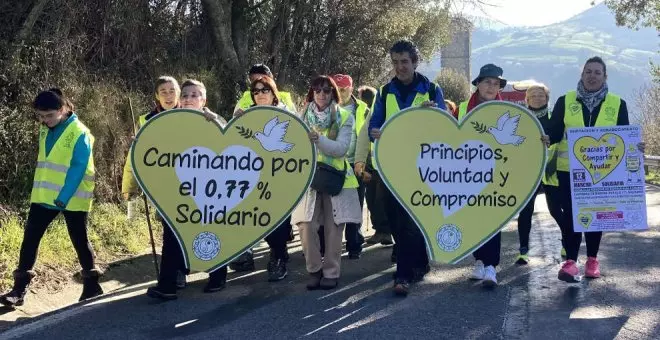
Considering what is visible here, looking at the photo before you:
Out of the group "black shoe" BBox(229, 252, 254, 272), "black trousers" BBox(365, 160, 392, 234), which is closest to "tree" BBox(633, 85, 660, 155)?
"black trousers" BBox(365, 160, 392, 234)

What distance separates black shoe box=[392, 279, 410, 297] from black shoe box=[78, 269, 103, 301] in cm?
247

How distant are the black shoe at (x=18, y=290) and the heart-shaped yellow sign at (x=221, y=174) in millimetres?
1112

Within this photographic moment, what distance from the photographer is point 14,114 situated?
7160 mm

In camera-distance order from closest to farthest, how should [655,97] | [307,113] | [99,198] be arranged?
[307,113] < [99,198] < [655,97]

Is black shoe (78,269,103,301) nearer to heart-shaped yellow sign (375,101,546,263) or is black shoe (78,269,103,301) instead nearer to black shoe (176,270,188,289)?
black shoe (176,270,188,289)

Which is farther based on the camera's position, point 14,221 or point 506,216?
point 14,221

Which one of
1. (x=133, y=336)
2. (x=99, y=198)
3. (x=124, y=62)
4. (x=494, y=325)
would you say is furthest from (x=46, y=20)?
(x=494, y=325)

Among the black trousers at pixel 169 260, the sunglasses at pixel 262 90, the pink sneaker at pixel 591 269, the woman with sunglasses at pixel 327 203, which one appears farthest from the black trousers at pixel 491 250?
the black trousers at pixel 169 260

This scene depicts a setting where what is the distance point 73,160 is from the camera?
5.45m

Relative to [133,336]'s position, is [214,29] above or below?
above

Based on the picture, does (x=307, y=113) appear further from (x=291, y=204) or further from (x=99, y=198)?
(x=99, y=198)

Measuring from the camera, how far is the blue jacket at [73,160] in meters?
5.38

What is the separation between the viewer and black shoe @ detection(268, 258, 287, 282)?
631 cm

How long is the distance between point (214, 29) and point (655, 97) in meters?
34.6
